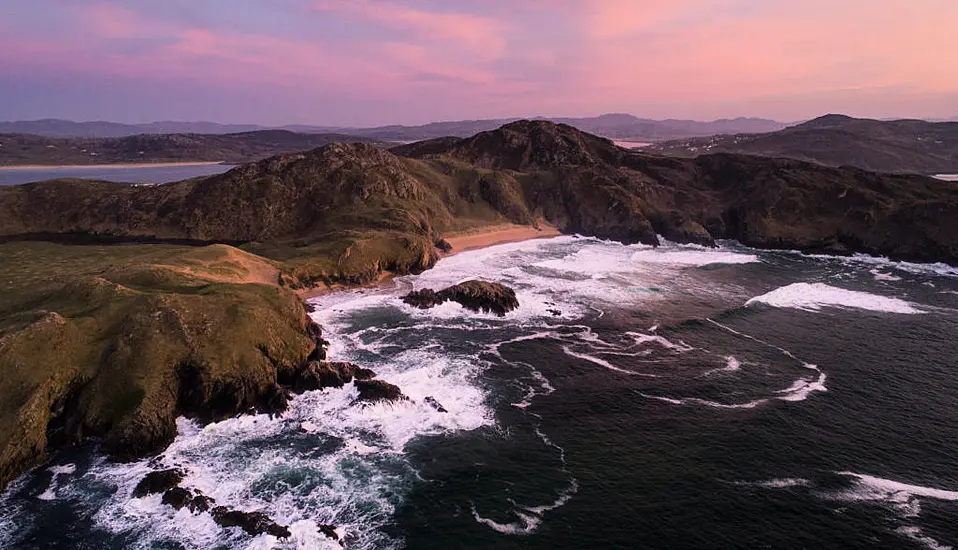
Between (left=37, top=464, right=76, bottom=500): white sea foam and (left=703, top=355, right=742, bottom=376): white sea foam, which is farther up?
(left=703, top=355, right=742, bottom=376): white sea foam

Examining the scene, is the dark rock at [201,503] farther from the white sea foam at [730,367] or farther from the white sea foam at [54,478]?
the white sea foam at [730,367]

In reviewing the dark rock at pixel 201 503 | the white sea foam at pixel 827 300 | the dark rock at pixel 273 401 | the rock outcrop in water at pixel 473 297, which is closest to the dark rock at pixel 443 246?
the rock outcrop in water at pixel 473 297

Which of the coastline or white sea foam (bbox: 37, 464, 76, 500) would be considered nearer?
white sea foam (bbox: 37, 464, 76, 500)

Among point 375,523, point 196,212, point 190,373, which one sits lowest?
point 375,523

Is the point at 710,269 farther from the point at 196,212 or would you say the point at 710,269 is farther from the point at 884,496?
the point at 196,212

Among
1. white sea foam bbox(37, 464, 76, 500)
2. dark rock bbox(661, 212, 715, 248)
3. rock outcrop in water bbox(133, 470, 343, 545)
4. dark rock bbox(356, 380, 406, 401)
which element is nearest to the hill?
dark rock bbox(661, 212, 715, 248)

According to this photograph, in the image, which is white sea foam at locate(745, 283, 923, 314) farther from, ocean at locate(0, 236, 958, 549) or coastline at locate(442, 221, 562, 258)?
coastline at locate(442, 221, 562, 258)

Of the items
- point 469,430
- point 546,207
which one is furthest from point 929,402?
point 546,207
